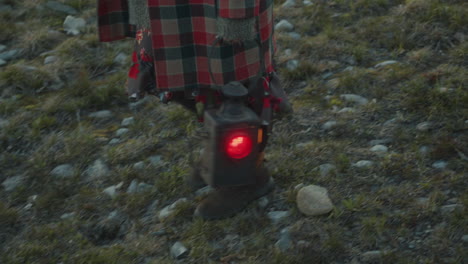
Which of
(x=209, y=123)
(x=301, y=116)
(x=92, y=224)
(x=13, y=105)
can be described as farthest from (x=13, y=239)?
(x=301, y=116)

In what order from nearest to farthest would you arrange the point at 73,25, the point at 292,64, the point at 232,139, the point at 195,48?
1. the point at 232,139
2. the point at 195,48
3. the point at 292,64
4. the point at 73,25

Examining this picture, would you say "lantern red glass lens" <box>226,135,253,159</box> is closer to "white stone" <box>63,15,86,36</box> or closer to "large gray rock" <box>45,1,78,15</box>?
"white stone" <box>63,15,86,36</box>

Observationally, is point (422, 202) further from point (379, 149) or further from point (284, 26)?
point (284, 26)

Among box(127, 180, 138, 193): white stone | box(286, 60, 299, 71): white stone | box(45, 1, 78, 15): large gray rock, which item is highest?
box(45, 1, 78, 15): large gray rock

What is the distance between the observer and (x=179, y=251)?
9.14 feet

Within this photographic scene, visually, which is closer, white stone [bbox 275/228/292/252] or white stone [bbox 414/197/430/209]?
white stone [bbox 275/228/292/252]

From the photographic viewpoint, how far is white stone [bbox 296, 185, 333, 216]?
Answer: 2.93 m

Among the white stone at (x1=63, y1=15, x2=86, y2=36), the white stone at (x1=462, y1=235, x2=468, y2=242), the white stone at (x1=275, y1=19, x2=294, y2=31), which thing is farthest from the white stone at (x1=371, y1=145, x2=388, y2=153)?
the white stone at (x1=63, y1=15, x2=86, y2=36)

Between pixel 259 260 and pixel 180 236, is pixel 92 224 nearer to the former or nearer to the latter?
pixel 180 236

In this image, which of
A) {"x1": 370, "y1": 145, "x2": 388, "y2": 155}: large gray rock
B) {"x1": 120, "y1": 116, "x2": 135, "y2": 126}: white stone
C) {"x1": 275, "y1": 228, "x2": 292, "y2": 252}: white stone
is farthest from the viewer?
{"x1": 120, "y1": 116, "x2": 135, "y2": 126}: white stone

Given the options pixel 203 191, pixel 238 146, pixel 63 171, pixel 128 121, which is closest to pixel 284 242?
pixel 238 146

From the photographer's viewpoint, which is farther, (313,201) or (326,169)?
(326,169)

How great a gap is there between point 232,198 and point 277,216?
23cm

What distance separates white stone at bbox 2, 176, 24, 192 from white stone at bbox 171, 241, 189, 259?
44.8 inches
